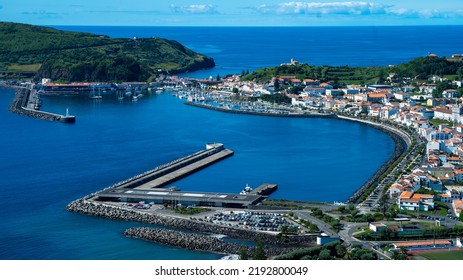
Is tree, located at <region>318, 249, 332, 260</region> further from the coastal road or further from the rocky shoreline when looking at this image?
the coastal road

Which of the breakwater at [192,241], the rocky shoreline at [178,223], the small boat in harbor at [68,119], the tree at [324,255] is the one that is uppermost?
the small boat in harbor at [68,119]

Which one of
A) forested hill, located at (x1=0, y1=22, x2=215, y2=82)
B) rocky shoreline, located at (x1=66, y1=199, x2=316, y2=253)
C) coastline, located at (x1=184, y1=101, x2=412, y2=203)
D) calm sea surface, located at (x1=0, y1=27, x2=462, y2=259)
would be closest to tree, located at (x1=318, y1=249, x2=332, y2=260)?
rocky shoreline, located at (x1=66, y1=199, x2=316, y2=253)

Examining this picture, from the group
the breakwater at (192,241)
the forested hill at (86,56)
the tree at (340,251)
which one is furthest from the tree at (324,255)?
the forested hill at (86,56)

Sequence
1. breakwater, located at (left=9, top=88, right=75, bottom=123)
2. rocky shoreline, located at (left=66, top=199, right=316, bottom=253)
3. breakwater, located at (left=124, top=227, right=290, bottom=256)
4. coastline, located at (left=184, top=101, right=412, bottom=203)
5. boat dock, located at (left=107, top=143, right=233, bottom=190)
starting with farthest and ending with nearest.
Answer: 1. breakwater, located at (left=9, top=88, right=75, bottom=123)
2. boat dock, located at (left=107, top=143, right=233, bottom=190)
3. coastline, located at (left=184, top=101, right=412, bottom=203)
4. rocky shoreline, located at (left=66, top=199, right=316, bottom=253)
5. breakwater, located at (left=124, top=227, right=290, bottom=256)

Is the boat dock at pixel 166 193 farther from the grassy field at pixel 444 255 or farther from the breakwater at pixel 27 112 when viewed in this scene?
the breakwater at pixel 27 112

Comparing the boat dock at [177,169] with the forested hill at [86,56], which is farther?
the forested hill at [86,56]

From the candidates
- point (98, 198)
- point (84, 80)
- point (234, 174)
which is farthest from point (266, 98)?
point (98, 198)
